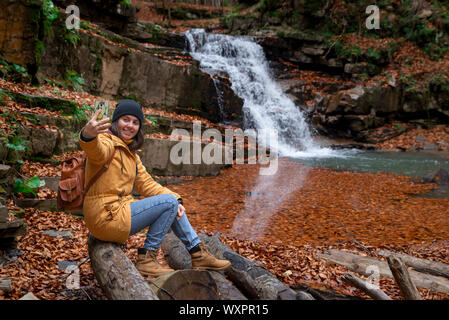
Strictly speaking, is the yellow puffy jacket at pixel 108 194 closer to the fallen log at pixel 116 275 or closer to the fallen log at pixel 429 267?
the fallen log at pixel 116 275

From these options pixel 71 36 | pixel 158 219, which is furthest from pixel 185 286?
pixel 71 36

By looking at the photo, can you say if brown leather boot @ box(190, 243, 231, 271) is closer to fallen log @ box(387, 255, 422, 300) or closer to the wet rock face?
fallen log @ box(387, 255, 422, 300)

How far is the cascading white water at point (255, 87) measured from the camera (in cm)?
1476

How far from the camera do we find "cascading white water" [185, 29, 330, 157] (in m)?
14.8

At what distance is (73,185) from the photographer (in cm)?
249

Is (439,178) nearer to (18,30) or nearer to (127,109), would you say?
(127,109)

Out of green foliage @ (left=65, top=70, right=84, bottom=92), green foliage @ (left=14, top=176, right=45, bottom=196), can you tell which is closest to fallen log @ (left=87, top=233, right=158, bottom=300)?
green foliage @ (left=14, top=176, right=45, bottom=196)

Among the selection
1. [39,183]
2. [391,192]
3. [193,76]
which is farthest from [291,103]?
[39,183]

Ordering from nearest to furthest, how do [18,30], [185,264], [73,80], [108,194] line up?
[108,194], [185,264], [18,30], [73,80]

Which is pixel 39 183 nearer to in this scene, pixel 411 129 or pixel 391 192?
pixel 391 192

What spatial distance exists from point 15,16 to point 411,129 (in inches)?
718

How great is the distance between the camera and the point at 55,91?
7.49 m

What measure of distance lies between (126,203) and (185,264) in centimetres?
96

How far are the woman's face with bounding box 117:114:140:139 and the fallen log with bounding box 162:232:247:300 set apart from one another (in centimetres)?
145
